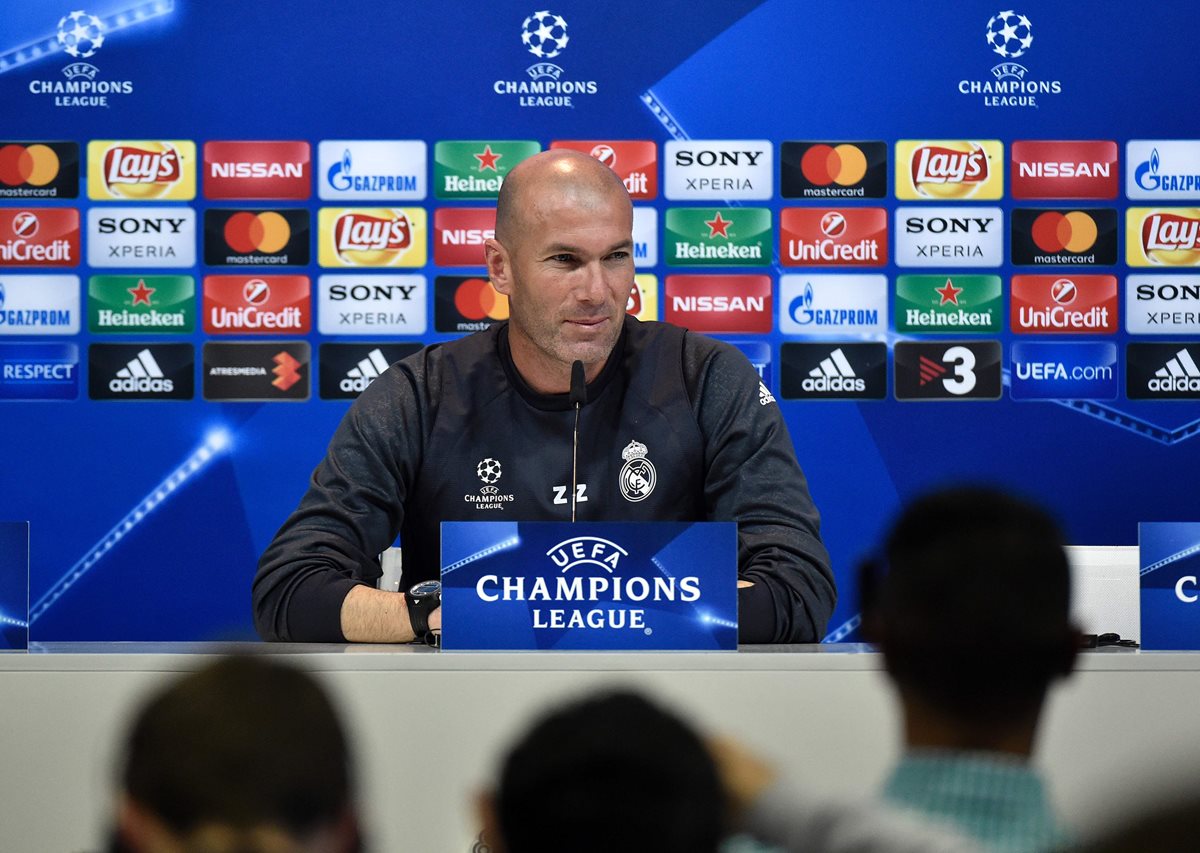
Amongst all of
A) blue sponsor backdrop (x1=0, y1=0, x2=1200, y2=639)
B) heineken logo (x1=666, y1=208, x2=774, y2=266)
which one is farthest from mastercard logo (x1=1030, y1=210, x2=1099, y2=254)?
heineken logo (x1=666, y1=208, x2=774, y2=266)

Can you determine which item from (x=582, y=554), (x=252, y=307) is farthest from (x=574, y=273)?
(x=252, y=307)

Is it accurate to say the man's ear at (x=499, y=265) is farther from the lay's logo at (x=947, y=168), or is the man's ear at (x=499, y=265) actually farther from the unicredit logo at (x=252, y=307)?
the lay's logo at (x=947, y=168)

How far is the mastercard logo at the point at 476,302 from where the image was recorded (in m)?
3.97

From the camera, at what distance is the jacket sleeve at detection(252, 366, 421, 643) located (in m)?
2.20

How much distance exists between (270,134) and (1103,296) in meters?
2.30

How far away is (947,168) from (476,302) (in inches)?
52.2

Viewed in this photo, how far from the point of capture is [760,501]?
7.95 feet

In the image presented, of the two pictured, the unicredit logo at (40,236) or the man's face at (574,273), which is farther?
the unicredit logo at (40,236)

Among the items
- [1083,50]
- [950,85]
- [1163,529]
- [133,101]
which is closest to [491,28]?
[133,101]

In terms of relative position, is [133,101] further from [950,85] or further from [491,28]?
[950,85]

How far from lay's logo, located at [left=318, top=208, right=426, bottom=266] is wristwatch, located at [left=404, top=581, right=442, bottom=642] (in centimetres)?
208

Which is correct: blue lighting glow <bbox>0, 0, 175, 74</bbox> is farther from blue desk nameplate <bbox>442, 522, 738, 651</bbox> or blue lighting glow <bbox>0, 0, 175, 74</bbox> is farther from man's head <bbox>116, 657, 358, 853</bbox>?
man's head <bbox>116, 657, 358, 853</bbox>

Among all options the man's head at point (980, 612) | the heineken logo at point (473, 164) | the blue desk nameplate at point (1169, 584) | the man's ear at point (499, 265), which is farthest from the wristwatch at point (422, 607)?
the heineken logo at point (473, 164)

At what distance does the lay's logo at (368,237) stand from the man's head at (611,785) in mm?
3377
